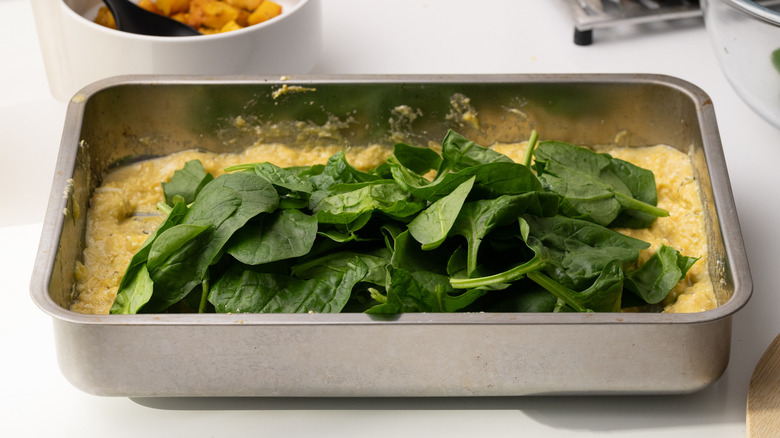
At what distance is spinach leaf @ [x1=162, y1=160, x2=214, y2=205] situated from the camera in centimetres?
113

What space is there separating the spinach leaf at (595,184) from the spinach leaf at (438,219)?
163mm

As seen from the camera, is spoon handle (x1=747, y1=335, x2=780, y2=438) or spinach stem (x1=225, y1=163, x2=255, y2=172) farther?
spinach stem (x1=225, y1=163, x2=255, y2=172)

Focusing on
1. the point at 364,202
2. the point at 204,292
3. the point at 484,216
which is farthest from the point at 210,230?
the point at 484,216

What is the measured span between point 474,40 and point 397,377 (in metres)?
0.81

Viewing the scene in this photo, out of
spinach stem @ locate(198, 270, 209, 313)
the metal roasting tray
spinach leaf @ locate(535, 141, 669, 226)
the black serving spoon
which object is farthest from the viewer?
the black serving spoon

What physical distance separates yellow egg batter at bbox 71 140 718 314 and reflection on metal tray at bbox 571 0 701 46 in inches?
13.8

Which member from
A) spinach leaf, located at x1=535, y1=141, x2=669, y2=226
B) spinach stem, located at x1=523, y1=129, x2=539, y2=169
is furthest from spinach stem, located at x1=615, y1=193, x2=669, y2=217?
spinach stem, located at x1=523, y1=129, x2=539, y2=169

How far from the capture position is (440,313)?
33.5 inches

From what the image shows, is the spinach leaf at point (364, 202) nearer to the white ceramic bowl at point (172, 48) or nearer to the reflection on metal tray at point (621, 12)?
the white ceramic bowl at point (172, 48)

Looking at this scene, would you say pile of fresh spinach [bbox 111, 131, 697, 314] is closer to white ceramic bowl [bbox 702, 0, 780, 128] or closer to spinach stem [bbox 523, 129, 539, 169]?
spinach stem [bbox 523, 129, 539, 169]

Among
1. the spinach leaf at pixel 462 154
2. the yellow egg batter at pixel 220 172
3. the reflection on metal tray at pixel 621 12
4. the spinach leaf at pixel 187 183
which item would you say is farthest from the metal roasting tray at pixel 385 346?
the reflection on metal tray at pixel 621 12

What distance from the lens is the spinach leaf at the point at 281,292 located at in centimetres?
92

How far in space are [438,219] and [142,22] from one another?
2.05 feet

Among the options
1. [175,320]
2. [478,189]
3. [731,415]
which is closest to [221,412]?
[175,320]
